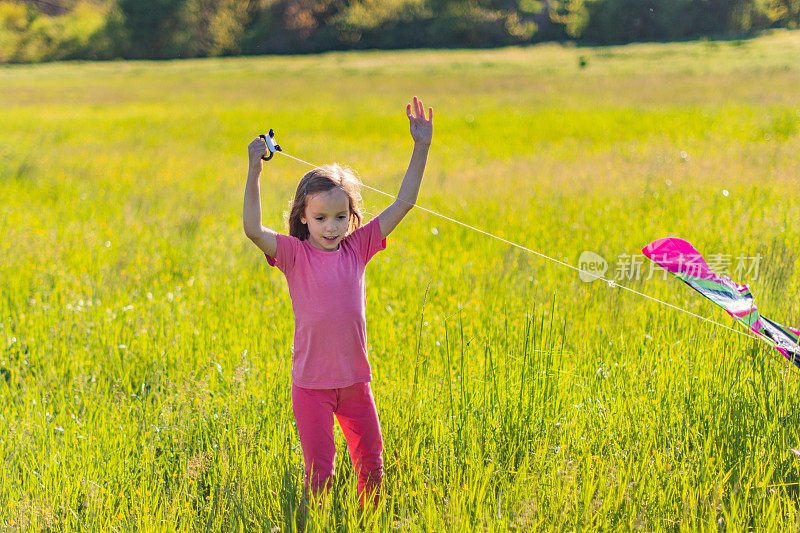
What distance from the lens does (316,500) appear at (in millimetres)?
2484

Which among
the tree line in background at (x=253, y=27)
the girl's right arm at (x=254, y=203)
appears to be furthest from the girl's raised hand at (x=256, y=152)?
the tree line in background at (x=253, y=27)

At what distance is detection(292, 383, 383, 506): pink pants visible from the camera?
2533mm

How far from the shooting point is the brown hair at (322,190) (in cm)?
250

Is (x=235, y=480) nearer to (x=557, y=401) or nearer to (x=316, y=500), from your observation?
(x=316, y=500)

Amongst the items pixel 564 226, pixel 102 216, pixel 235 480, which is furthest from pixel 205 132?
pixel 235 480

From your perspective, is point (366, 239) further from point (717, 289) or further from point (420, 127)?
point (717, 289)

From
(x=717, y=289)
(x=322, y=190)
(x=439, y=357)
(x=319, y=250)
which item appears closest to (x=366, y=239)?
(x=319, y=250)

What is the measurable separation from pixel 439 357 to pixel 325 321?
154cm

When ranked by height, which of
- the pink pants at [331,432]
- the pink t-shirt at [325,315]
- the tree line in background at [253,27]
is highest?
the tree line in background at [253,27]

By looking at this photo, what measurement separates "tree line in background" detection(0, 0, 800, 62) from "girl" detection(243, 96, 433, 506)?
4194cm

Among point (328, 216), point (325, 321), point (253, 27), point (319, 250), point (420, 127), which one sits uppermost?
point (253, 27)

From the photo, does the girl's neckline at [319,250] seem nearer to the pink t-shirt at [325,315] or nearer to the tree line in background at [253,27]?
the pink t-shirt at [325,315]

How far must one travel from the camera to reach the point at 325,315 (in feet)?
8.20

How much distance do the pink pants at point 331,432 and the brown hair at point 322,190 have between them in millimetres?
622
